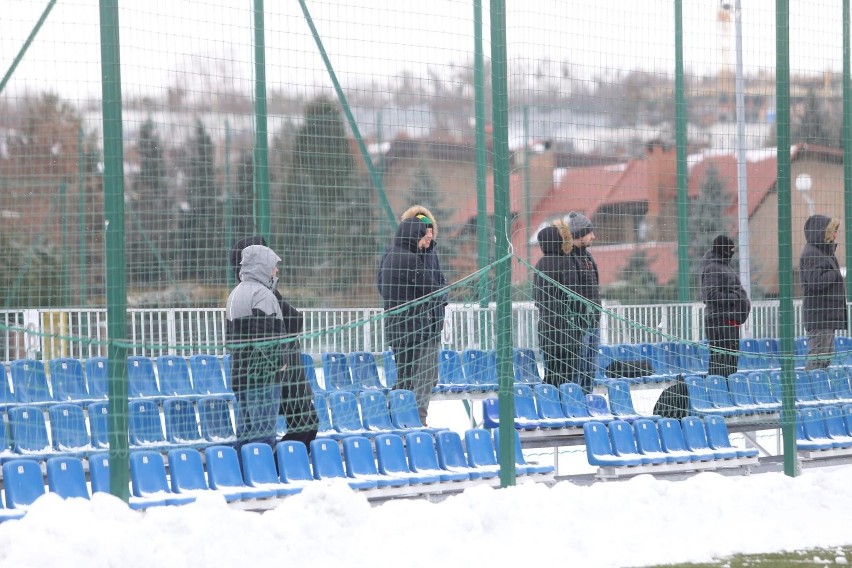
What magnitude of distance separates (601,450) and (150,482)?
3510 millimetres

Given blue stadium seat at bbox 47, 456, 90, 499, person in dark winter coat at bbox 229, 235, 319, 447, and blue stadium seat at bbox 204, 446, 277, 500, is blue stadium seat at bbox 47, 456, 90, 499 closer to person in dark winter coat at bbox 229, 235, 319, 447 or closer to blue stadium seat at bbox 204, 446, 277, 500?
blue stadium seat at bbox 204, 446, 277, 500

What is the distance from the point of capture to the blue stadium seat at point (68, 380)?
29.6ft

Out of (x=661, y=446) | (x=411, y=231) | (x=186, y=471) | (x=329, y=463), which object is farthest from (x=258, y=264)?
(x=661, y=446)

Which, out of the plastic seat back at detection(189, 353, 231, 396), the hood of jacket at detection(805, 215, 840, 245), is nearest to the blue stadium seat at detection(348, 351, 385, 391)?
the plastic seat back at detection(189, 353, 231, 396)

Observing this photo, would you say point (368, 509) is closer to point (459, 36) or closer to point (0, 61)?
point (459, 36)

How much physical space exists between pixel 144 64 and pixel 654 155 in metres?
5.79

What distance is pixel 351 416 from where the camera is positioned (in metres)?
8.71

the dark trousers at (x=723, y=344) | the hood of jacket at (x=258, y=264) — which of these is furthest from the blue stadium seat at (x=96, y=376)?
the dark trousers at (x=723, y=344)

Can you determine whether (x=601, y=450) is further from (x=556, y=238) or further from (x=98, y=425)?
(x=98, y=425)

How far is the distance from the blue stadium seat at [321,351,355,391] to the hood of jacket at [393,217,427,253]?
134 centimetres

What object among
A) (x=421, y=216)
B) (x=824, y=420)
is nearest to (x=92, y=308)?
(x=421, y=216)

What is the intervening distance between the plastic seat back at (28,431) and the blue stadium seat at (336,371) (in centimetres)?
287

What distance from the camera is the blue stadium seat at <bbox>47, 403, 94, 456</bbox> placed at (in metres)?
7.55

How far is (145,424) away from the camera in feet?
25.7
